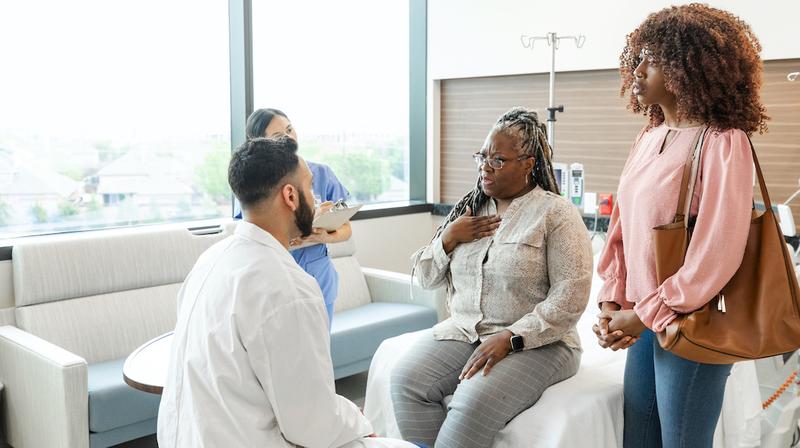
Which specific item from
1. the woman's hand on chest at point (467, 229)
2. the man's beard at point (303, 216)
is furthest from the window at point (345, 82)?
the man's beard at point (303, 216)

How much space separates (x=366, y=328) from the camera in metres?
3.79

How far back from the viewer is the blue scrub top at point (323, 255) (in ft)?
9.63

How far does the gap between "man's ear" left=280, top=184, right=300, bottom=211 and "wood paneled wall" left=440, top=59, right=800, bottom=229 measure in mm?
2861

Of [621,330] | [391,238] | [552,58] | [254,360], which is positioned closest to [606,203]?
[552,58]

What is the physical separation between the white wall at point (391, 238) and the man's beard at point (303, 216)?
2996mm

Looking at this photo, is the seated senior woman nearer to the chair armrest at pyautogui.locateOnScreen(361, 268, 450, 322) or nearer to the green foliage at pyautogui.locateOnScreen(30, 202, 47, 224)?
the chair armrest at pyautogui.locateOnScreen(361, 268, 450, 322)

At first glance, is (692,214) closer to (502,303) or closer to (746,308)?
(746,308)

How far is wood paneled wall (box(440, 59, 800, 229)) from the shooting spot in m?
3.69

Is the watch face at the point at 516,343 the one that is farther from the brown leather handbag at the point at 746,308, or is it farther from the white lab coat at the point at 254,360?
the white lab coat at the point at 254,360

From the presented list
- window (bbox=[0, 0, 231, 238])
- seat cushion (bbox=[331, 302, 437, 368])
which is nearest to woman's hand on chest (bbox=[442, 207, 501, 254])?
seat cushion (bbox=[331, 302, 437, 368])

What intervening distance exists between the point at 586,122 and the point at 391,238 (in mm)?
1435

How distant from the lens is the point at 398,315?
3984 millimetres

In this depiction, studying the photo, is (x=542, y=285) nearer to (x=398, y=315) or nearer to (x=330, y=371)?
(x=330, y=371)

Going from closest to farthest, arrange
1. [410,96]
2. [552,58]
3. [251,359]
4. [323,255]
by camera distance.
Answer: [251,359] < [323,255] < [552,58] < [410,96]
